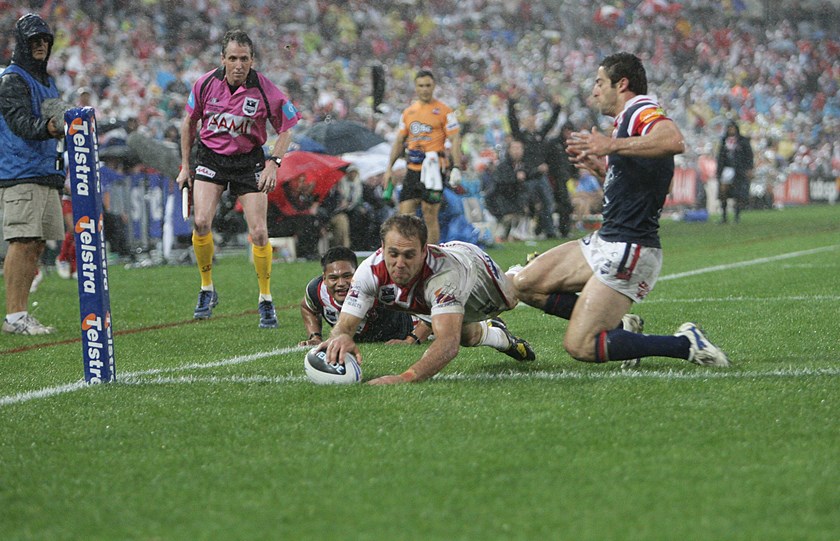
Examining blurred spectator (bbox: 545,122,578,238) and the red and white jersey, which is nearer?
the red and white jersey

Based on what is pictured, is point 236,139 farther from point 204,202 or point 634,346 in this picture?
point 634,346

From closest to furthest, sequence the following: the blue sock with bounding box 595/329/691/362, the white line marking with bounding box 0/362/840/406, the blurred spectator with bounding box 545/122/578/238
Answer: the white line marking with bounding box 0/362/840/406 < the blue sock with bounding box 595/329/691/362 < the blurred spectator with bounding box 545/122/578/238

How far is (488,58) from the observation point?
3844 centimetres

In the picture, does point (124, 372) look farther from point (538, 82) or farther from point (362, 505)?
point (538, 82)

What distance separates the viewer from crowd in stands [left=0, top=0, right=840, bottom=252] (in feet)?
87.5

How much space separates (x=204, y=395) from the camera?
5.29m

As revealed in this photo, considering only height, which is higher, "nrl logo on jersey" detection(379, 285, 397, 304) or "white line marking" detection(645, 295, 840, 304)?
"nrl logo on jersey" detection(379, 285, 397, 304)

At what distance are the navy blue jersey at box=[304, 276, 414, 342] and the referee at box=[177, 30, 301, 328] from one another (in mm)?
1395

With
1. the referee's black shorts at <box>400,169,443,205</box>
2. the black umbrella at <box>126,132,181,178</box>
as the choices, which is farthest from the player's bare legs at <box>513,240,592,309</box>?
Result: the black umbrella at <box>126,132,181,178</box>

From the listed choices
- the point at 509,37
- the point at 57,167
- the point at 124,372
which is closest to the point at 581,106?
the point at 509,37

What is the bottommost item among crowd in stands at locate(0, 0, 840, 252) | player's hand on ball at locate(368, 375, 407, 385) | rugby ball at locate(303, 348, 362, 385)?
player's hand on ball at locate(368, 375, 407, 385)

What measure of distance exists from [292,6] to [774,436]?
30.7 m

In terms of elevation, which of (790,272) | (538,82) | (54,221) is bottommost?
(790,272)

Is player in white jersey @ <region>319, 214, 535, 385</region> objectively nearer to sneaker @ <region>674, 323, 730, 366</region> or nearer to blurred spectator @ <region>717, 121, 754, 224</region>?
sneaker @ <region>674, 323, 730, 366</region>
